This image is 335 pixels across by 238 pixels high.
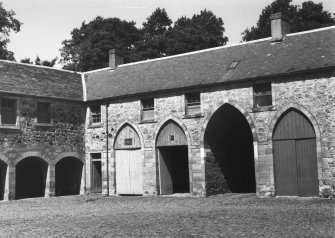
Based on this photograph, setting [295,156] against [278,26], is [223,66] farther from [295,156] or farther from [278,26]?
[295,156]

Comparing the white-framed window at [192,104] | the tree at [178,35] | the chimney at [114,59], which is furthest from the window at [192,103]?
the tree at [178,35]

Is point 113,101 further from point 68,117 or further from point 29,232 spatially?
point 29,232

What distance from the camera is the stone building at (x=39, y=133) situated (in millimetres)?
24609

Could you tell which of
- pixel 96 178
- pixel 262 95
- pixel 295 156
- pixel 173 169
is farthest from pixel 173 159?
pixel 295 156

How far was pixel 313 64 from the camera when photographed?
20906 mm

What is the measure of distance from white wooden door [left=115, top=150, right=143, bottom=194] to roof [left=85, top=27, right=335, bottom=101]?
3.44 meters

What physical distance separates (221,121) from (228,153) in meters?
2.06

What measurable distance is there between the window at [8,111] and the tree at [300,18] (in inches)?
986

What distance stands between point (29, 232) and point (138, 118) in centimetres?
1376

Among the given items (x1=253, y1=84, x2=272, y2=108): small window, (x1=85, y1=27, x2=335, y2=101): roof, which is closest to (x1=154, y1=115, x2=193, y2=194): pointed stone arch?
(x1=85, y1=27, x2=335, y2=101): roof

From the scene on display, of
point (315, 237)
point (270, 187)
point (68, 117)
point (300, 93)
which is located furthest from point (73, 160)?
point (315, 237)

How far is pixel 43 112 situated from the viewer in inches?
1042

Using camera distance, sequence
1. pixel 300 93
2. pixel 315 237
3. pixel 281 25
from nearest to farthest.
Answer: pixel 315 237
pixel 300 93
pixel 281 25

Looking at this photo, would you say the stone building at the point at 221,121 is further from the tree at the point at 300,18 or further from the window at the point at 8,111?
the tree at the point at 300,18
